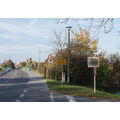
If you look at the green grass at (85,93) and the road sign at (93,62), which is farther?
the road sign at (93,62)

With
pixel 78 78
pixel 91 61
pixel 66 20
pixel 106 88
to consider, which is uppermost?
pixel 66 20

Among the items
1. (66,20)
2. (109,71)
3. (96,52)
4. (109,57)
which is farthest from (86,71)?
(66,20)

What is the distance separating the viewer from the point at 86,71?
26.3 meters

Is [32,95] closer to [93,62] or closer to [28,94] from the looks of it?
[28,94]

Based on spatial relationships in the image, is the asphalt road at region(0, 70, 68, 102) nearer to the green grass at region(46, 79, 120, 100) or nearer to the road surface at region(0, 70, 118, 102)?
the road surface at region(0, 70, 118, 102)

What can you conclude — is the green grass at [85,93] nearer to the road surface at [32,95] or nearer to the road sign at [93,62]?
the road surface at [32,95]

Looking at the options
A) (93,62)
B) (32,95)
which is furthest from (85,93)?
(32,95)

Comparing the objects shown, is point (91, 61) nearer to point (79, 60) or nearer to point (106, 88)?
point (79, 60)

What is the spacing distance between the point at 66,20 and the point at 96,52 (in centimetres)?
2578

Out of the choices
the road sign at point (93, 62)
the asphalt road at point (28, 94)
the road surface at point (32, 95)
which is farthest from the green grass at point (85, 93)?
the road sign at point (93, 62)

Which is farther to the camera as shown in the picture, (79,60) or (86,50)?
(86,50)

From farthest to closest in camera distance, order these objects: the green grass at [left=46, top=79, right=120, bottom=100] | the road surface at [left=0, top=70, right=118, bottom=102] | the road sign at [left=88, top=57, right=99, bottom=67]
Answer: the road sign at [left=88, top=57, right=99, bottom=67]
the green grass at [left=46, top=79, right=120, bottom=100]
the road surface at [left=0, top=70, right=118, bottom=102]

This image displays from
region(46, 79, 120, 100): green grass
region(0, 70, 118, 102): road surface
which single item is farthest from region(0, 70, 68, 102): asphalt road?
region(46, 79, 120, 100): green grass

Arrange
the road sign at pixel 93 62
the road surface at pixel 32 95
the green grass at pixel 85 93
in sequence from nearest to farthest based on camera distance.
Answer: the road surface at pixel 32 95
the green grass at pixel 85 93
the road sign at pixel 93 62
